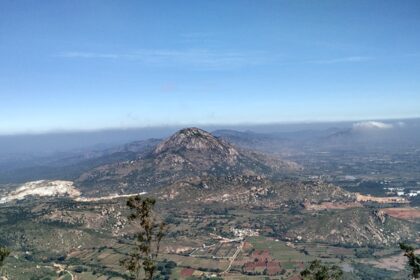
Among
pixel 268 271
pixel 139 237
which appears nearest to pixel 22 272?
pixel 268 271

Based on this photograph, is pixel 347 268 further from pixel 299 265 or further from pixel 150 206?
pixel 150 206

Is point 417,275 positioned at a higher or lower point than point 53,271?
higher

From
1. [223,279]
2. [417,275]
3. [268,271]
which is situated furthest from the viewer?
[268,271]

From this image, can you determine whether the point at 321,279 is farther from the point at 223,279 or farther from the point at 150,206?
the point at 223,279

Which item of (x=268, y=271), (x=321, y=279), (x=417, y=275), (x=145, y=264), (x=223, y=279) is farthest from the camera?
(x=268, y=271)

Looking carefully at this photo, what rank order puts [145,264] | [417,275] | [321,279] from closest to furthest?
[145,264], [417,275], [321,279]

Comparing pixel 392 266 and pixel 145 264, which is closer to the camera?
pixel 145 264

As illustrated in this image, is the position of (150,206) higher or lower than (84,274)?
→ higher

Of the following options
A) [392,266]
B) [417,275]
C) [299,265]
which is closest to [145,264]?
[417,275]

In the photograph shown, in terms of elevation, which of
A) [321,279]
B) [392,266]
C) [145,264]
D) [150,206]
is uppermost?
[150,206]
